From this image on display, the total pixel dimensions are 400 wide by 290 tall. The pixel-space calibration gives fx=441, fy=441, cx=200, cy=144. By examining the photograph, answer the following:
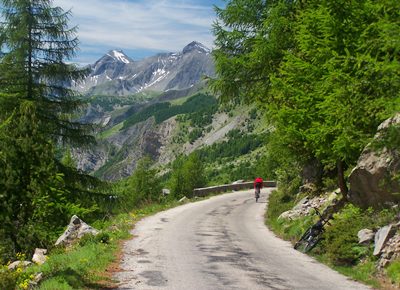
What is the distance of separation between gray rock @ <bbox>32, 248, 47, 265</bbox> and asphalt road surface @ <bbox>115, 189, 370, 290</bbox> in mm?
2487

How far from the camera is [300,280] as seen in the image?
Answer: 10.2 m

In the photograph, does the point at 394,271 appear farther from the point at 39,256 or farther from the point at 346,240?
the point at 39,256

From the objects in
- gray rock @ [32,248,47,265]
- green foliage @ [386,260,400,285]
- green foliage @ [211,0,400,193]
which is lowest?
gray rock @ [32,248,47,265]

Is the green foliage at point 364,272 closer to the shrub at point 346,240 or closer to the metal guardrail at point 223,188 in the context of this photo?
the shrub at point 346,240

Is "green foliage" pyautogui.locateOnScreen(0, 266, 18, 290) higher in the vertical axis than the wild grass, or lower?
higher

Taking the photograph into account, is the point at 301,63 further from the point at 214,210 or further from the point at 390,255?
the point at 214,210

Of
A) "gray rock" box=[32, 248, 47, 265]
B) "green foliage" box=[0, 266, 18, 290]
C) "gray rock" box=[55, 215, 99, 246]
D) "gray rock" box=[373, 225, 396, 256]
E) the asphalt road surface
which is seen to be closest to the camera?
"green foliage" box=[0, 266, 18, 290]

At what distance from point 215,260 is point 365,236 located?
409 centimetres

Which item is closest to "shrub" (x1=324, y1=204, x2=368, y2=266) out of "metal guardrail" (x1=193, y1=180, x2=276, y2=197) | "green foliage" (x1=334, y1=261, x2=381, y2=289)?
"green foliage" (x1=334, y1=261, x2=381, y2=289)

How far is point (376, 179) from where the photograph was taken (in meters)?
12.6

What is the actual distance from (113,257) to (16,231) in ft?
15.6

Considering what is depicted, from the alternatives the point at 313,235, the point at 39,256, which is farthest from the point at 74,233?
the point at 313,235

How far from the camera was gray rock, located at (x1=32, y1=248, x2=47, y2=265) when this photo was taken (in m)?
13.1

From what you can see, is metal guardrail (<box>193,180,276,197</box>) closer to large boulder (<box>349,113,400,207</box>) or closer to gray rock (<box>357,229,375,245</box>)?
large boulder (<box>349,113,400,207</box>)
